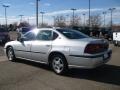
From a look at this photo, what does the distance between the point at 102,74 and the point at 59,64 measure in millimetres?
1547

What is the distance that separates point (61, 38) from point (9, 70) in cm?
230

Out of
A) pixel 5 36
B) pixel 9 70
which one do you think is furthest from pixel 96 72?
pixel 5 36

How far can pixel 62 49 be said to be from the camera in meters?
7.64

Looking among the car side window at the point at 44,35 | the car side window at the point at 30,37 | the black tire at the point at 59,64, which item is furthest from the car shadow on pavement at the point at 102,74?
the car side window at the point at 30,37

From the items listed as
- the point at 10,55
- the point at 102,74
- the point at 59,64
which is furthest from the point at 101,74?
the point at 10,55

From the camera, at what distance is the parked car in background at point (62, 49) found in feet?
23.6

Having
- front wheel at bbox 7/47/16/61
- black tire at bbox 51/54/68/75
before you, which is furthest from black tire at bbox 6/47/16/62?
black tire at bbox 51/54/68/75

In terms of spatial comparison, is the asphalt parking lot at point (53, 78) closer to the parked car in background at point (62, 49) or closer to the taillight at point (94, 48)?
the parked car in background at point (62, 49)

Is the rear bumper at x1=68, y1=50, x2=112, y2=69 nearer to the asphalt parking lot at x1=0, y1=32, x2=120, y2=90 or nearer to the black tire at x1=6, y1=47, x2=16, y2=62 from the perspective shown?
the asphalt parking lot at x1=0, y1=32, x2=120, y2=90

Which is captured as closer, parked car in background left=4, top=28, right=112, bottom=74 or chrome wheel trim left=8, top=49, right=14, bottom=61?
parked car in background left=4, top=28, right=112, bottom=74

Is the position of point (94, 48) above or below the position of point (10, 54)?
above

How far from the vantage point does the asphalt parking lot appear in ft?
20.9

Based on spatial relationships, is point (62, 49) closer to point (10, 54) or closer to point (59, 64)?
point (59, 64)

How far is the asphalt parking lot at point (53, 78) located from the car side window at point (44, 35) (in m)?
1.19
